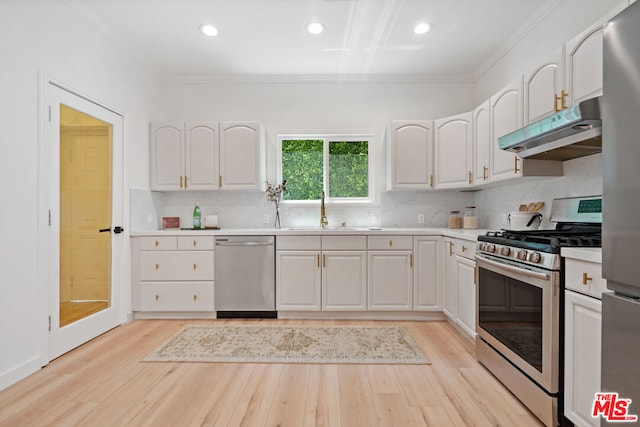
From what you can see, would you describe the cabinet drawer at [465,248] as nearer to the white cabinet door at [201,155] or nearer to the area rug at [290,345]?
the area rug at [290,345]

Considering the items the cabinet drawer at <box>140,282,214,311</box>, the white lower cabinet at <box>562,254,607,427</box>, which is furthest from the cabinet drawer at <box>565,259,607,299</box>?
the cabinet drawer at <box>140,282,214,311</box>

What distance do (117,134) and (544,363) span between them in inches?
148

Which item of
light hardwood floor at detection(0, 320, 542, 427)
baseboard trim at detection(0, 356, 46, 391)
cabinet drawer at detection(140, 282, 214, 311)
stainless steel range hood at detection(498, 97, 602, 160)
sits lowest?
light hardwood floor at detection(0, 320, 542, 427)

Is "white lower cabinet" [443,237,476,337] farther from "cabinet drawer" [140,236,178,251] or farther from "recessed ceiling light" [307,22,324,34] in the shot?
"cabinet drawer" [140,236,178,251]

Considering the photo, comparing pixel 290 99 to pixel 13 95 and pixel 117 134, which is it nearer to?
pixel 117 134

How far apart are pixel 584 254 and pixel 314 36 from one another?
2.79 metres

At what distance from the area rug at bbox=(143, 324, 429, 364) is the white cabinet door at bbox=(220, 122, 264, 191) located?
5.05ft

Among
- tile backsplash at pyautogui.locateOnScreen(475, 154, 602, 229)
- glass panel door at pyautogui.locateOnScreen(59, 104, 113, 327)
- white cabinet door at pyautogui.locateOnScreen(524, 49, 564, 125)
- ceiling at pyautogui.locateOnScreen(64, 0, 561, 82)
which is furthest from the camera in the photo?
ceiling at pyautogui.locateOnScreen(64, 0, 561, 82)

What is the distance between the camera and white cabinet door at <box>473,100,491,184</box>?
121 inches

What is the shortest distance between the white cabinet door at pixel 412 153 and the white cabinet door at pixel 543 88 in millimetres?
1275

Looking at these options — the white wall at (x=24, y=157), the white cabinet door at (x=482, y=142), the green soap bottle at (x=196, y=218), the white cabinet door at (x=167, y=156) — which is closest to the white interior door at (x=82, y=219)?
the white wall at (x=24, y=157)

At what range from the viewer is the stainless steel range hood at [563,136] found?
1656mm

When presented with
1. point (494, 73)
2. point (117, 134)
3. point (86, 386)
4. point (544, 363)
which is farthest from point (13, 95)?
point (494, 73)

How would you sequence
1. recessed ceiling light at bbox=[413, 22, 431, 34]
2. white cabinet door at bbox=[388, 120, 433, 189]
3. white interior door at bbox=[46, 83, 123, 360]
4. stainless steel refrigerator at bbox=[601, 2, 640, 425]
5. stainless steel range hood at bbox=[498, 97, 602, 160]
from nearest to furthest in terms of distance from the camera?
1. stainless steel refrigerator at bbox=[601, 2, 640, 425]
2. stainless steel range hood at bbox=[498, 97, 602, 160]
3. white interior door at bbox=[46, 83, 123, 360]
4. recessed ceiling light at bbox=[413, 22, 431, 34]
5. white cabinet door at bbox=[388, 120, 433, 189]
